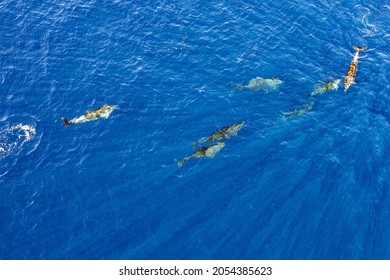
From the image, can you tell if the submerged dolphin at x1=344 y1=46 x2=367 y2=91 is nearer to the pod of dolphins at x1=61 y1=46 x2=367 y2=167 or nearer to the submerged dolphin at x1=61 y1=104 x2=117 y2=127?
the pod of dolphins at x1=61 y1=46 x2=367 y2=167

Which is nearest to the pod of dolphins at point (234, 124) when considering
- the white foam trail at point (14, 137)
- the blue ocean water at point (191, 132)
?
the blue ocean water at point (191, 132)

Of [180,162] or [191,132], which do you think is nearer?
[180,162]

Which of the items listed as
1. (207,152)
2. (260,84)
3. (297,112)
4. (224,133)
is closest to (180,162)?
(207,152)

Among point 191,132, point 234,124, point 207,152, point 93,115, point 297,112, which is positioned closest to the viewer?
point 207,152

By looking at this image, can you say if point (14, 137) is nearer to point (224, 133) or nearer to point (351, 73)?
point (224, 133)

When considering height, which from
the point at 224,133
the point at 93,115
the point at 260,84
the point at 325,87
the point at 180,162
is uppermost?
the point at 260,84

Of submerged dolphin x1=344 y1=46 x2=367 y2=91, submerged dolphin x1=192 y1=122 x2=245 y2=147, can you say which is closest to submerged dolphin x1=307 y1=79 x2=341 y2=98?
submerged dolphin x1=344 y1=46 x2=367 y2=91

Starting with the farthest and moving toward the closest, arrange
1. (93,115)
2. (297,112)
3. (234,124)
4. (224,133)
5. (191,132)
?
1. (93,115)
2. (297,112)
3. (234,124)
4. (191,132)
5. (224,133)

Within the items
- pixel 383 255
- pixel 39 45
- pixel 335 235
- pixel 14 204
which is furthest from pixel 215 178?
pixel 39 45
